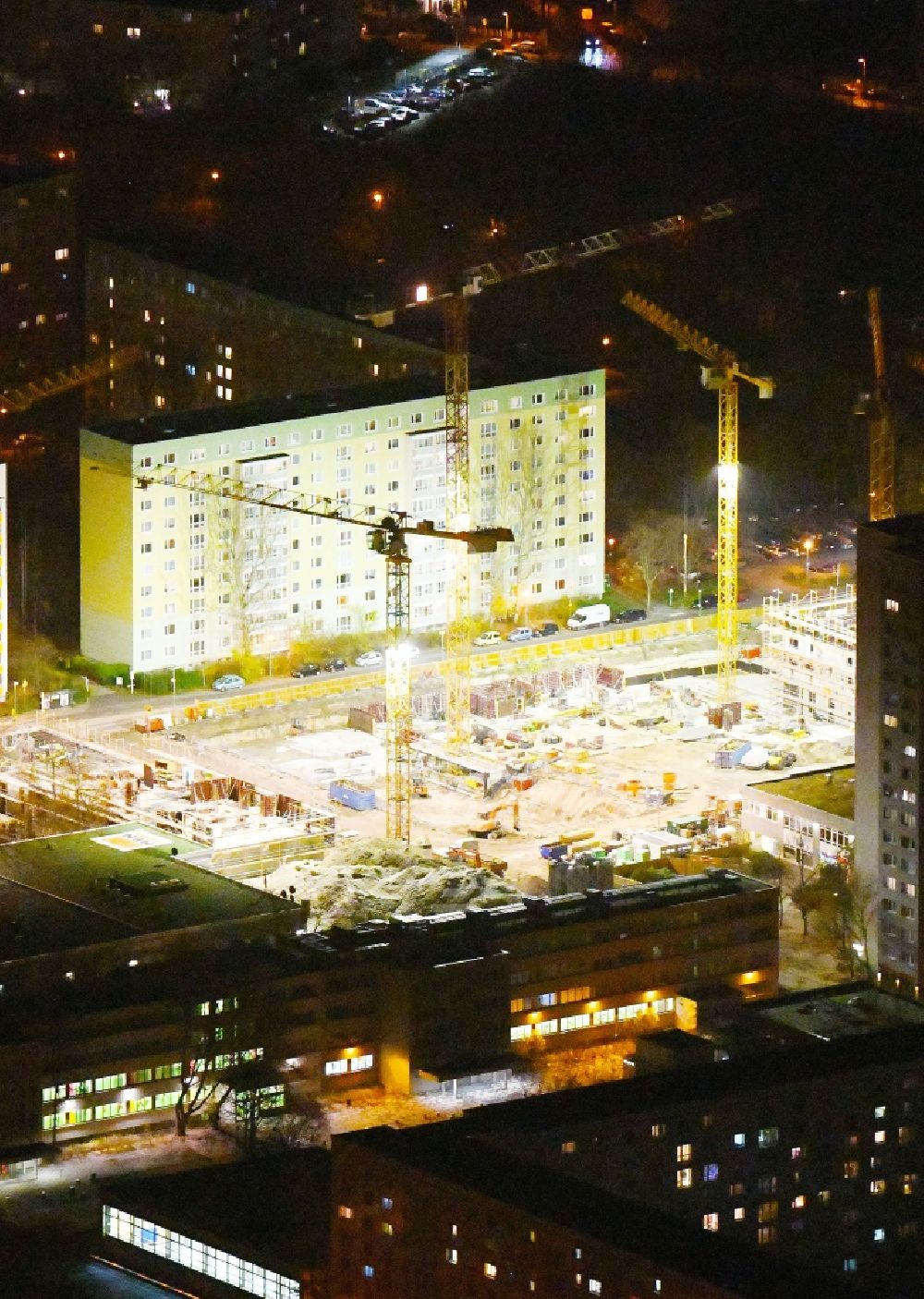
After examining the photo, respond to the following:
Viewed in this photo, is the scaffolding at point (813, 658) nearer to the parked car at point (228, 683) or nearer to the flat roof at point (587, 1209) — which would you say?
the parked car at point (228, 683)

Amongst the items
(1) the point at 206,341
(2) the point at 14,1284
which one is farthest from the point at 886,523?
(1) the point at 206,341

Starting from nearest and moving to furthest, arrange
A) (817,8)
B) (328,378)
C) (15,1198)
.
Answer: (15,1198)
(328,378)
(817,8)

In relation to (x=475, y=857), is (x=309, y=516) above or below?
above

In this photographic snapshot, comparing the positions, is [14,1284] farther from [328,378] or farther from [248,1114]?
[328,378]

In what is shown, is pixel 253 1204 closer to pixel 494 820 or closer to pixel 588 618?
pixel 494 820

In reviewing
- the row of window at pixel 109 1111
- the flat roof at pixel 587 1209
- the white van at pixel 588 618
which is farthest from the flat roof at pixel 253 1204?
the white van at pixel 588 618

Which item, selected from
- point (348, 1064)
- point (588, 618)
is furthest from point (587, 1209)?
point (588, 618)
